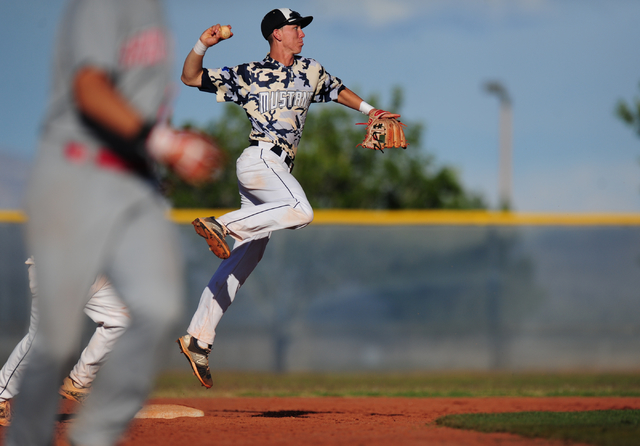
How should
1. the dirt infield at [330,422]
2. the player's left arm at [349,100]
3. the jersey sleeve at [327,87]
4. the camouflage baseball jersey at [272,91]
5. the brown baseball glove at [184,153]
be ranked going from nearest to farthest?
the brown baseball glove at [184,153], the dirt infield at [330,422], the camouflage baseball jersey at [272,91], the jersey sleeve at [327,87], the player's left arm at [349,100]

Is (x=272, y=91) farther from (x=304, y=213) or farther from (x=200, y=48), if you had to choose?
(x=304, y=213)

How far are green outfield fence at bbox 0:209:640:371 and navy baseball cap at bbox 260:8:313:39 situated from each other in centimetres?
712

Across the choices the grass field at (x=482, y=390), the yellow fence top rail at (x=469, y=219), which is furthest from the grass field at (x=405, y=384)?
the yellow fence top rail at (x=469, y=219)

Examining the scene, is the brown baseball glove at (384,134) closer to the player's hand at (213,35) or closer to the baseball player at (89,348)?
the player's hand at (213,35)

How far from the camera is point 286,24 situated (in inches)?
201

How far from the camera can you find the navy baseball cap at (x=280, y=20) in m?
5.12

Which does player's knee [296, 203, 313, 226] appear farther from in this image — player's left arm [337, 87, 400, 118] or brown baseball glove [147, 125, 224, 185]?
brown baseball glove [147, 125, 224, 185]

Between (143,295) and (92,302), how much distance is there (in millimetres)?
2545

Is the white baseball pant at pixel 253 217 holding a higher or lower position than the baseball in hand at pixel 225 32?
lower

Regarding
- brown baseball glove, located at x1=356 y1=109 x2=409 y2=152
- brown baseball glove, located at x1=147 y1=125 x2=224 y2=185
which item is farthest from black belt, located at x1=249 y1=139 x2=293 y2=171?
brown baseball glove, located at x1=147 y1=125 x2=224 y2=185

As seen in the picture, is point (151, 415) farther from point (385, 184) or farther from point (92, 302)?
point (385, 184)

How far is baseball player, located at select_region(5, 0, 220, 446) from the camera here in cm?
241

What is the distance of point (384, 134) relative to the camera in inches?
203

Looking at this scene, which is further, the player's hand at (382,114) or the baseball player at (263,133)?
the player's hand at (382,114)
